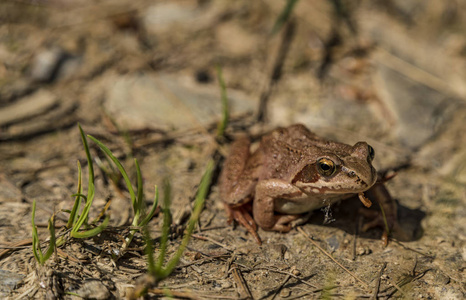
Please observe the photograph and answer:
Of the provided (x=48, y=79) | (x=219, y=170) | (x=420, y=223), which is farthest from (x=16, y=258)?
(x=420, y=223)

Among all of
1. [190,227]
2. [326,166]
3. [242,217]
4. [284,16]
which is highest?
[284,16]

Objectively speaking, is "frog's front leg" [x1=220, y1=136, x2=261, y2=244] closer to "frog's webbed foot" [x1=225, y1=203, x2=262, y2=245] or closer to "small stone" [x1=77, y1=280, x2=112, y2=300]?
"frog's webbed foot" [x1=225, y1=203, x2=262, y2=245]

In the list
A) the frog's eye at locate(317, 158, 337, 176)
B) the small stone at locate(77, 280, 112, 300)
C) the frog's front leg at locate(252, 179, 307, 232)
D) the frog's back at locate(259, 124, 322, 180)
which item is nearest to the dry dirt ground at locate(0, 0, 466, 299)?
the small stone at locate(77, 280, 112, 300)

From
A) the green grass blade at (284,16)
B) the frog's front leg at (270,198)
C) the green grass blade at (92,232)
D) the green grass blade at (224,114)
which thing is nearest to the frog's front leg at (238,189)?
the frog's front leg at (270,198)

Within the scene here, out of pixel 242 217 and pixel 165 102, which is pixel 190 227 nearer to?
pixel 242 217

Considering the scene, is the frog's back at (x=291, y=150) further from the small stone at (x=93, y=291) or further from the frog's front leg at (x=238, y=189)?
the small stone at (x=93, y=291)

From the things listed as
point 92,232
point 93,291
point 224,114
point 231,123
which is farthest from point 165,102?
point 93,291

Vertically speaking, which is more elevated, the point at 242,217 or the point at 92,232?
the point at 92,232
